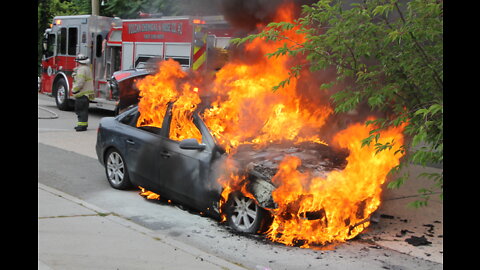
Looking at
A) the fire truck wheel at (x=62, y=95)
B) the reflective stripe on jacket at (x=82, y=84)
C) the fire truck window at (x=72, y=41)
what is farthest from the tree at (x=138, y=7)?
the fire truck wheel at (x=62, y=95)

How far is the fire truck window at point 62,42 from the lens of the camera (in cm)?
1831

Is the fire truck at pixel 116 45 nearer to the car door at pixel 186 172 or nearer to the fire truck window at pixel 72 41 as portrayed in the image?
the fire truck window at pixel 72 41

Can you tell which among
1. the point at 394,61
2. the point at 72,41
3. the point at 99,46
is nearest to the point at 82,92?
the point at 99,46

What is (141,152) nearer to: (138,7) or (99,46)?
(138,7)

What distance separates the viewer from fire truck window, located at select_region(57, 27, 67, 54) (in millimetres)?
18312

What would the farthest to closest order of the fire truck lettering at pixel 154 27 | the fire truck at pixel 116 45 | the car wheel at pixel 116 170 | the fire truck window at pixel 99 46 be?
1. the fire truck window at pixel 99 46
2. the fire truck lettering at pixel 154 27
3. the fire truck at pixel 116 45
4. the car wheel at pixel 116 170

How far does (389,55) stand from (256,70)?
4.18 meters

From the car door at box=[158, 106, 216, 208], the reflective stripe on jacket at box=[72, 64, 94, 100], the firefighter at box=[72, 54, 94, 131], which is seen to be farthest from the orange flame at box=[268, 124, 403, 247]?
the reflective stripe on jacket at box=[72, 64, 94, 100]

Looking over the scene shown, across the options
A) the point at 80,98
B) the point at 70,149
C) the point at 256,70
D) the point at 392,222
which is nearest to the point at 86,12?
the point at 80,98

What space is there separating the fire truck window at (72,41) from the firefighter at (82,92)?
3.68 m

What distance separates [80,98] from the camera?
13.8 m

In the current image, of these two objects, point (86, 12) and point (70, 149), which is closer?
point (70, 149)
